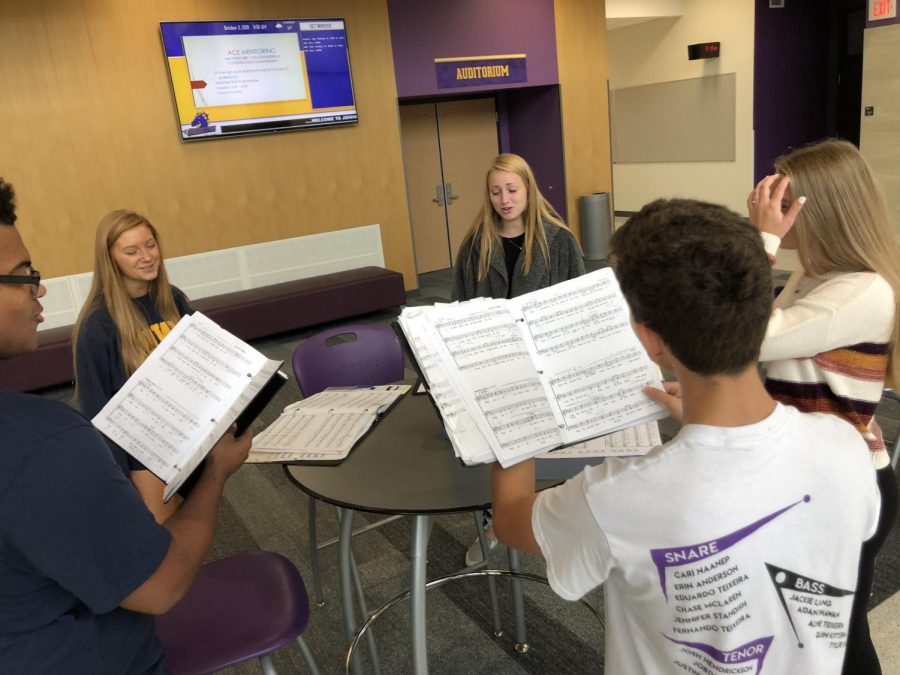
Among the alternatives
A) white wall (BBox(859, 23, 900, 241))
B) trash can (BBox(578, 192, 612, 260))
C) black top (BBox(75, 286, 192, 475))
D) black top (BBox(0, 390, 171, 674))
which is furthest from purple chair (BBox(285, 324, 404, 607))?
A: white wall (BBox(859, 23, 900, 241))

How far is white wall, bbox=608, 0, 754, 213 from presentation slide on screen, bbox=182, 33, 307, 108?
4.61 m

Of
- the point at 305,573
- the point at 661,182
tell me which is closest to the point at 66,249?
the point at 305,573

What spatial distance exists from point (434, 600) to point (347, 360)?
898 mm

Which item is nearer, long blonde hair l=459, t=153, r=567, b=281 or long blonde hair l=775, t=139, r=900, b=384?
long blonde hair l=775, t=139, r=900, b=384

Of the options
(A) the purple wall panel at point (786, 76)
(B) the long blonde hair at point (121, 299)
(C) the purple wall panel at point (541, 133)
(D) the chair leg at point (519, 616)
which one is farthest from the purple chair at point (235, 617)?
(A) the purple wall panel at point (786, 76)

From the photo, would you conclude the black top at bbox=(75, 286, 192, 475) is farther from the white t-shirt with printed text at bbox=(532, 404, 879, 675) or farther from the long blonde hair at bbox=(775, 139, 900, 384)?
the long blonde hair at bbox=(775, 139, 900, 384)

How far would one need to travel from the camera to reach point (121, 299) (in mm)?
2436

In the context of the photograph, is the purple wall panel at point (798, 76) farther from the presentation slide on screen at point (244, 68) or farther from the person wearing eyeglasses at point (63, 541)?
the person wearing eyeglasses at point (63, 541)

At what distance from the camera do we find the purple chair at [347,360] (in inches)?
94.3

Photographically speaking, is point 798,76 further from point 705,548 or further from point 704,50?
point 705,548

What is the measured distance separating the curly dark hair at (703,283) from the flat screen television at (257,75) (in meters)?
5.65

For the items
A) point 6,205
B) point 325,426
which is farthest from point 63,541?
point 325,426

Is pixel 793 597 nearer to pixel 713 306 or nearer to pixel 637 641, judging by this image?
pixel 637 641

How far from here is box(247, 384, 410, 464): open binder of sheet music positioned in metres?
1.61
